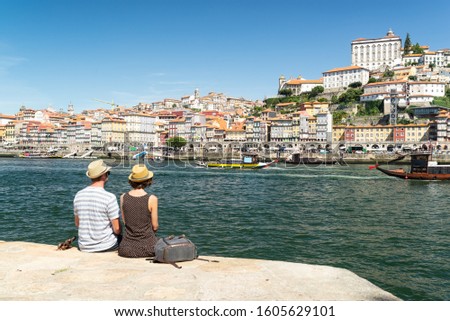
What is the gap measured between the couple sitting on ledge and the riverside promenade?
0.77 feet

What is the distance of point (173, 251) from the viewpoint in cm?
491

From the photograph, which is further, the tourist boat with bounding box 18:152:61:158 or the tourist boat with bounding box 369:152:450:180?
the tourist boat with bounding box 18:152:61:158

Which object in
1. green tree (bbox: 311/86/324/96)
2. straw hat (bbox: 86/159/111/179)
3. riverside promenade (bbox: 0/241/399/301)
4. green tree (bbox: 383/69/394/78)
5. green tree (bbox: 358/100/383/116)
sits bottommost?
riverside promenade (bbox: 0/241/399/301)

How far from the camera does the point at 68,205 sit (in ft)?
61.9

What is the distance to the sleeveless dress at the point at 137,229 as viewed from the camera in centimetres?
511

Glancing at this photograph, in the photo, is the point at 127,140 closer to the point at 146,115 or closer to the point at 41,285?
the point at 146,115

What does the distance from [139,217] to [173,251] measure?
0.62m

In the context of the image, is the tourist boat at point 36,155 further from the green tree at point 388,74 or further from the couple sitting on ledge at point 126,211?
the couple sitting on ledge at point 126,211

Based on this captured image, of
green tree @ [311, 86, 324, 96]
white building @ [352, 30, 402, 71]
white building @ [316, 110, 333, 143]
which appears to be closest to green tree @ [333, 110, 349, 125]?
white building @ [316, 110, 333, 143]

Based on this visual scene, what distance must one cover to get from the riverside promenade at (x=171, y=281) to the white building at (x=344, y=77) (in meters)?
113

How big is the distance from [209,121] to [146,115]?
18.9 meters

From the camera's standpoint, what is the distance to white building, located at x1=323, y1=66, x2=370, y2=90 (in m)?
110

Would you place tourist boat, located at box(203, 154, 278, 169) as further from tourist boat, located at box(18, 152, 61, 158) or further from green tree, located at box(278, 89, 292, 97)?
green tree, located at box(278, 89, 292, 97)

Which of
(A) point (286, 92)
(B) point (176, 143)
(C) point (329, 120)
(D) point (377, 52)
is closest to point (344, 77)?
(D) point (377, 52)
